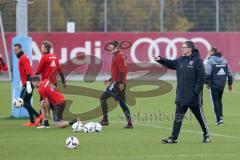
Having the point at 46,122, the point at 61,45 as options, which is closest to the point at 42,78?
the point at 46,122

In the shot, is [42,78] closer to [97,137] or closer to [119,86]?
[119,86]

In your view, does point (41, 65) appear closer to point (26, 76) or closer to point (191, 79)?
point (26, 76)

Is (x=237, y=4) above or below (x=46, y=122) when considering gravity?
above

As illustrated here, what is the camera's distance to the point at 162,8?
158 ft

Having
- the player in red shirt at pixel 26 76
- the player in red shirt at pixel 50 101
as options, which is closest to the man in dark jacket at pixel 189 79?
the player in red shirt at pixel 50 101

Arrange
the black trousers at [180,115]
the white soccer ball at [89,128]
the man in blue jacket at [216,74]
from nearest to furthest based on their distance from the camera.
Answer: the black trousers at [180,115], the white soccer ball at [89,128], the man in blue jacket at [216,74]

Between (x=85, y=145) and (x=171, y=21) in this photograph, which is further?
(x=171, y=21)

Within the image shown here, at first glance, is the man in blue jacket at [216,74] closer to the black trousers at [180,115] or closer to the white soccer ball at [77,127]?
the white soccer ball at [77,127]

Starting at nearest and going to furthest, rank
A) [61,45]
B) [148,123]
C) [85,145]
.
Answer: [85,145]
[148,123]
[61,45]

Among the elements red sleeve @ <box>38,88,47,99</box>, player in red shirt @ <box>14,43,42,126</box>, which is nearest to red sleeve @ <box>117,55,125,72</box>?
red sleeve @ <box>38,88,47,99</box>

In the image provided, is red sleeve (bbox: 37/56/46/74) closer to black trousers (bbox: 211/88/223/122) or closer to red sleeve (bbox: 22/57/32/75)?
red sleeve (bbox: 22/57/32/75)

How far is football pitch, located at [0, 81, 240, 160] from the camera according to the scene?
15.4 m

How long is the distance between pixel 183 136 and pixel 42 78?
4.37 metres

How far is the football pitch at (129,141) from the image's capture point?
1543 cm
